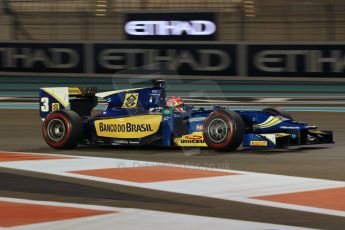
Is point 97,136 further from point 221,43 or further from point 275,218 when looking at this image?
point 221,43

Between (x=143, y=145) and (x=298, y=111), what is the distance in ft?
19.1

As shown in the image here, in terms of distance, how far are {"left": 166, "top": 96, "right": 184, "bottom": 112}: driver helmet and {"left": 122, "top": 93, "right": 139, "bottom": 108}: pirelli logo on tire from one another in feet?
1.28

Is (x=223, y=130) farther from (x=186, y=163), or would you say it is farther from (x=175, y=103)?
(x=175, y=103)

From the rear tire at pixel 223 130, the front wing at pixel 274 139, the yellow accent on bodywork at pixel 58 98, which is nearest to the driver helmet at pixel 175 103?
the rear tire at pixel 223 130

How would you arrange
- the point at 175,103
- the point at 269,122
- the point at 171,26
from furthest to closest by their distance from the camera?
the point at 171,26 < the point at 175,103 < the point at 269,122

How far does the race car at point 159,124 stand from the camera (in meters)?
9.65

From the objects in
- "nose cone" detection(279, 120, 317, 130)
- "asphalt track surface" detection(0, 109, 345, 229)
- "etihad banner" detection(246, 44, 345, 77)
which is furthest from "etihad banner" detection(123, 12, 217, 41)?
"nose cone" detection(279, 120, 317, 130)

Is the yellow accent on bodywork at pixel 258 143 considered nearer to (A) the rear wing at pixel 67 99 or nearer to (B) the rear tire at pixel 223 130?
(B) the rear tire at pixel 223 130

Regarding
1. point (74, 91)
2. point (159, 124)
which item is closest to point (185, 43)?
point (74, 91)

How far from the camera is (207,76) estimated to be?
20219 mm

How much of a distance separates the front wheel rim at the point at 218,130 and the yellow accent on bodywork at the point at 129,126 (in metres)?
0.74

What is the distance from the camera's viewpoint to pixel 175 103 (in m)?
10.3

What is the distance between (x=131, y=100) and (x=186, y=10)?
12468 mm

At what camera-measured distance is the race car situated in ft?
31.7
